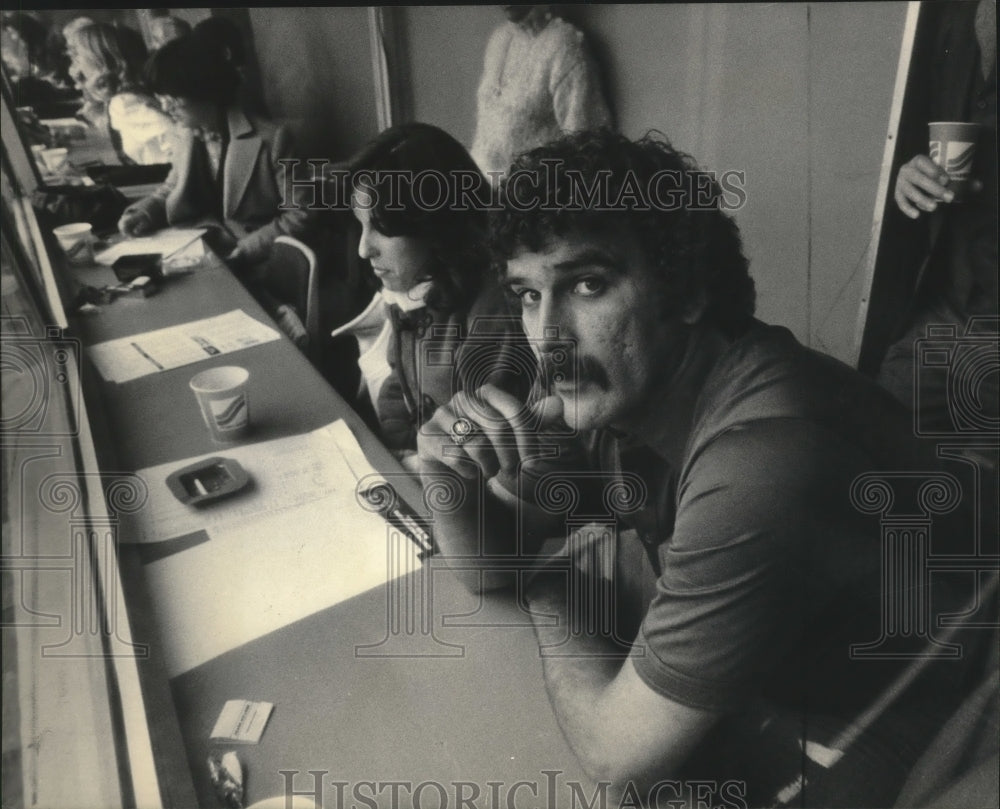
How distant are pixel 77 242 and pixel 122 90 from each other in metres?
0.25

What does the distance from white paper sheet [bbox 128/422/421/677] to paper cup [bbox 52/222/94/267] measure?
354 mm

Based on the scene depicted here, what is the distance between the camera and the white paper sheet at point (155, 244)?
3.45 feet

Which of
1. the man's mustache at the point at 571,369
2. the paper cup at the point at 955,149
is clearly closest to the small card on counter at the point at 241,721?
the man's mustache at the point at 571,369

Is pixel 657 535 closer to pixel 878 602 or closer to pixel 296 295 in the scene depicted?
pixel 878 602

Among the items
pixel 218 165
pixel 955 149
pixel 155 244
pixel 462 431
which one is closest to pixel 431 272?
pixel 462 431

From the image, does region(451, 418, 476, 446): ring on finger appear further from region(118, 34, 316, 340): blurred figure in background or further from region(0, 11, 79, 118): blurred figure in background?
region(0, 11, 79, 118): blurred figure in background

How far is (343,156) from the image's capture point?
942mm

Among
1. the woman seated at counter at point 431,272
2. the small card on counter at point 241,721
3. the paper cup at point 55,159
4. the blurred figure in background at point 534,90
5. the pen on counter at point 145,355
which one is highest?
the blurred figure in background at point 534,90

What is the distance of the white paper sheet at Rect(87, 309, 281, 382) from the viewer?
1.08m

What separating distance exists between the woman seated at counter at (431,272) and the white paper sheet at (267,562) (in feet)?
0.60

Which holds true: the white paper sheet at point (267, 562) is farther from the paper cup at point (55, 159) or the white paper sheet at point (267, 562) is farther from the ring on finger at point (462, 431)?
the paper cup at point (55, 159)

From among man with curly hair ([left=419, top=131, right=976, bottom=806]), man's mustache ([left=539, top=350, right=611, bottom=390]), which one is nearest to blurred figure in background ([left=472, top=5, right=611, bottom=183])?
man with curly hair ([left=419, top=131, right=976, bottom=806])

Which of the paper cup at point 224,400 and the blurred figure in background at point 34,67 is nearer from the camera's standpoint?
the blurred figure in background at point 34,67

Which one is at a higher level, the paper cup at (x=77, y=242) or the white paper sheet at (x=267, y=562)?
the paper cup at (x=77, y=242)
